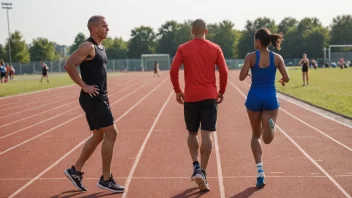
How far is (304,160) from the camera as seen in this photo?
6.81m

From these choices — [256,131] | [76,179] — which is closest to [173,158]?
[256,131]

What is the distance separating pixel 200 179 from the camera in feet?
16.9

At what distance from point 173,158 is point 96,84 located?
2.44 m

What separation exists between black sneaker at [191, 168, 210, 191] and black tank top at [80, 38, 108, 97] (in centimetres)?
133

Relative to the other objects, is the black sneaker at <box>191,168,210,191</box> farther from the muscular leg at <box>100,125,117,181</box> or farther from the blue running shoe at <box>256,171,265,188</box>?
the muscular leg at <box>100,125,117,181</box>

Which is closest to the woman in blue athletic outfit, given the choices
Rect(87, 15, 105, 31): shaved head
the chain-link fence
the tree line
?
Rect(87, 15, 105, 31): shaved head

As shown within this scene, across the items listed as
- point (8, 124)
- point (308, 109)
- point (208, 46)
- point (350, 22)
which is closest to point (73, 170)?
point (208, 46)

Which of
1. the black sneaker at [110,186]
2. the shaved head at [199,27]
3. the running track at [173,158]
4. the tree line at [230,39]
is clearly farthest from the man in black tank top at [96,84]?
the tree line at [230,39]

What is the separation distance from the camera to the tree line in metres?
94.2

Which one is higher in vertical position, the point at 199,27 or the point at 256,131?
the point at 199,27

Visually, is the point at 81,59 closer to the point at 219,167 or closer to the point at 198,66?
the point at 198,66

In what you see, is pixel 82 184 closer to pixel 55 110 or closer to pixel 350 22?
pixel 55 110

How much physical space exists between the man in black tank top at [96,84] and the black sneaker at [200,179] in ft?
2.72

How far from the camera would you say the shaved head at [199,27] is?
527 centimetres
